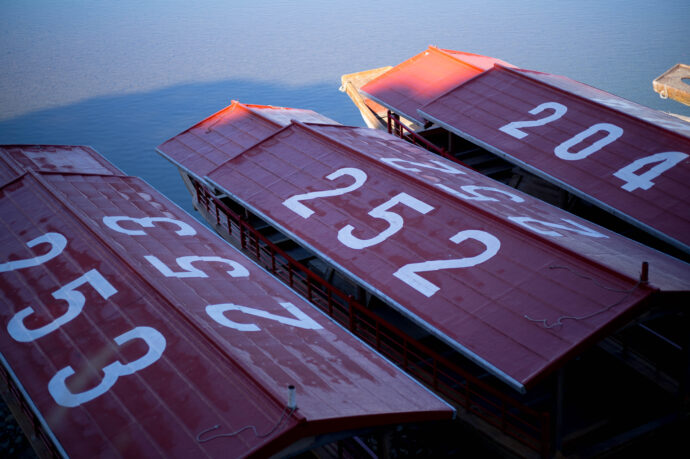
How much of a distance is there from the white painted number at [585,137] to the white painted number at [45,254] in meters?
12.2

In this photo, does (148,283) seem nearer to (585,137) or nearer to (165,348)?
(165,348)

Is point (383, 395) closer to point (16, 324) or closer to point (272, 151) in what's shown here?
point (16, 324)

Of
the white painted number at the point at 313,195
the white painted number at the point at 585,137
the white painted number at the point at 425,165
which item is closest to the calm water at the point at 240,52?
the white painted number at the point at 425,165

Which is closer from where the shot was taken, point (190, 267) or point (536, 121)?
point (190, 267)

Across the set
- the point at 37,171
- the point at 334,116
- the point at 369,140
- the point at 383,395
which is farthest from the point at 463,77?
the point at 334,116

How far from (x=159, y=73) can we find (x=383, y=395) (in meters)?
43.2

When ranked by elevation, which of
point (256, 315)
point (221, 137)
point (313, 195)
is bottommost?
point (256, 315)

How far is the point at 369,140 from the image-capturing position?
17281 millimetres

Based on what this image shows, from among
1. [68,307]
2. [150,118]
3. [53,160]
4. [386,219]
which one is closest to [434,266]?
[386,219]

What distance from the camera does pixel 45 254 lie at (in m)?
12.0

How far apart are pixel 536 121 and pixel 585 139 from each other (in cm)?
163

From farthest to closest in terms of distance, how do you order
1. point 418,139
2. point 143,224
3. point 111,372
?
point 418,139
point 143,224
point 111,372

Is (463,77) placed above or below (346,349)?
above

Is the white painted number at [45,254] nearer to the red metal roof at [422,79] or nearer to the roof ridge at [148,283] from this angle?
the roof ridge at [148,283]
